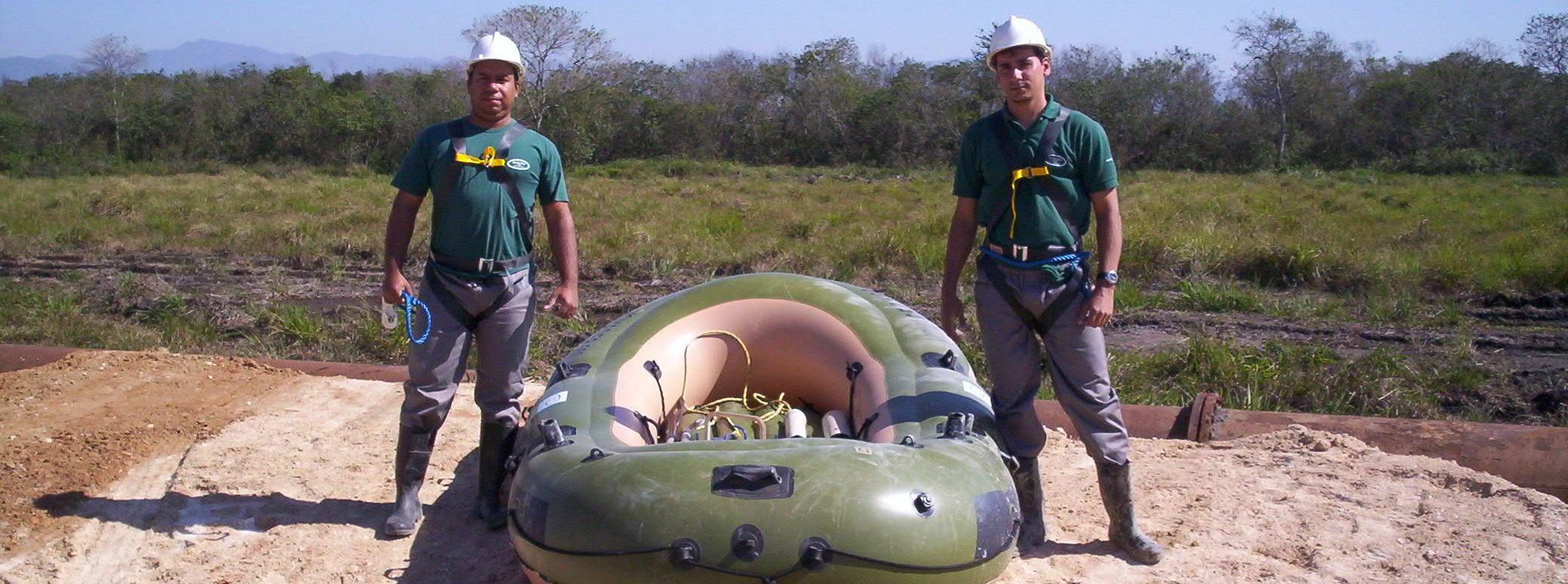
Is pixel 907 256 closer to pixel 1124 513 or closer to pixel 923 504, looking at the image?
pixel 1124 513

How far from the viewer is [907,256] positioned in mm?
10688

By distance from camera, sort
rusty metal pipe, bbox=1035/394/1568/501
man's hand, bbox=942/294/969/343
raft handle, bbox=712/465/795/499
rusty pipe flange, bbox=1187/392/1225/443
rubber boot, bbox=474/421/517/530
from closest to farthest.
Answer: raft handle, bbox=712/465/795/499 → man's hand, bbox=942/294/969/343 → rubber boot, bbox=474/421/517/530 → rusty metal pipe, bbox=1035/394/1568/501 → rusty pipe flange, bbox=1187/392/1225/443

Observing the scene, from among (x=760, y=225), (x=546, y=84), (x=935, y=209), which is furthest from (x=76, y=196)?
(x=546, y=84)

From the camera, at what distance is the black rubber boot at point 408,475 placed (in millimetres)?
4172

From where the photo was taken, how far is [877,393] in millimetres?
3998

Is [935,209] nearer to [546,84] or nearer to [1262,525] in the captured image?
[1262,525]

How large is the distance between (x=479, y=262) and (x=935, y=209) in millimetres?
11642

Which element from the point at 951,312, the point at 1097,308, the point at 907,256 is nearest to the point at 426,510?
the point at 951,312

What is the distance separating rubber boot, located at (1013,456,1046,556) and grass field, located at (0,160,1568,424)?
2.31 meters

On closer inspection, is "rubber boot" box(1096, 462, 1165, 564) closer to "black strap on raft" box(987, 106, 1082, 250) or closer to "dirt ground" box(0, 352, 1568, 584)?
"dirt ground" box(0, 352, 1568, 584)

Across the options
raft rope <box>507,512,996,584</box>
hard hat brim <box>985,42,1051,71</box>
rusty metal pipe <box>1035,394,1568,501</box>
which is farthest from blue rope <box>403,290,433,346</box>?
rusty metal pipe <box>1035,394,1568,501</box>

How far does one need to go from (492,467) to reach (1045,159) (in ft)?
7.18

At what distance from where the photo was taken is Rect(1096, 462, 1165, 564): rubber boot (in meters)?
3.91

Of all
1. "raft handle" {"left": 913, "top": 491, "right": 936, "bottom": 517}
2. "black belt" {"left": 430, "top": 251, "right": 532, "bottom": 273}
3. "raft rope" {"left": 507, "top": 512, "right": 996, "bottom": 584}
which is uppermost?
"black belt" {"left": 430, "top": 251, "right": 532, "bottom": 273}
